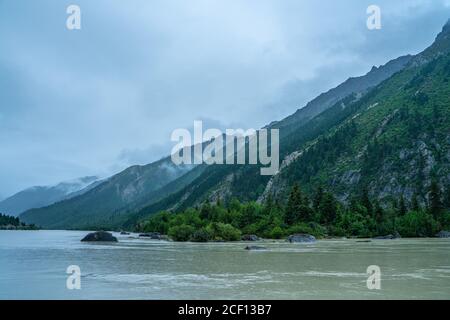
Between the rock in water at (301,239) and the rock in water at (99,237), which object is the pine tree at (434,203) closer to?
the rock in water at (301,239)

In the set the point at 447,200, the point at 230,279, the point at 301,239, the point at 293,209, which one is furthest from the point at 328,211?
the point at 230,279

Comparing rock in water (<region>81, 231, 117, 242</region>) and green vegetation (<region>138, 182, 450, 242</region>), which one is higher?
green vegetation (<region>138, 182, 450, 242</region>)

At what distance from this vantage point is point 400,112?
7717 inches

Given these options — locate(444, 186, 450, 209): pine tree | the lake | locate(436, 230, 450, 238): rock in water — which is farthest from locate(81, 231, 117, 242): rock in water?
locate(444, 186, 450, 209): pine tree

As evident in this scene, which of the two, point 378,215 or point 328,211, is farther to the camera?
point 328,211

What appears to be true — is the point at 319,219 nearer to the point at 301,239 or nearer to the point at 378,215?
the point at 378,215

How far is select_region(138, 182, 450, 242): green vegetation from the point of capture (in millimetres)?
112000

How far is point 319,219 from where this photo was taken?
410ft

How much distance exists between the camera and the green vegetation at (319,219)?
11200 cm

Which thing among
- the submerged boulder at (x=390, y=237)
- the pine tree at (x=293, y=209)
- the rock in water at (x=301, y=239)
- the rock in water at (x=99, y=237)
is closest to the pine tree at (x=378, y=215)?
the submerged boulder at (x=390, y=237)

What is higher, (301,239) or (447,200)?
(447,200)

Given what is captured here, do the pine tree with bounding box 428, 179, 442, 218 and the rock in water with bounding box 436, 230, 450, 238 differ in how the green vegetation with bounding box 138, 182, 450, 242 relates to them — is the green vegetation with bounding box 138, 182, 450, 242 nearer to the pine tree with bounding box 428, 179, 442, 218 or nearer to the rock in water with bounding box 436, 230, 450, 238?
the pine tree with bounding box 428, 179, 442, 218
